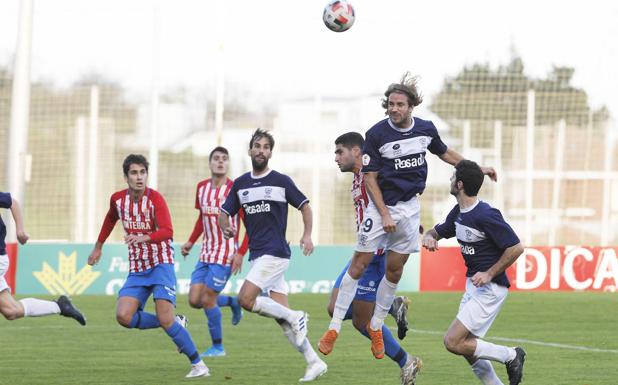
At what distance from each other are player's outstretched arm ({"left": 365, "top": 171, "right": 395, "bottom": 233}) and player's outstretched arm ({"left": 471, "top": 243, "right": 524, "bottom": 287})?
140cm

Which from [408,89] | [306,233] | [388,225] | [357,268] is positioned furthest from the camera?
[306,233]

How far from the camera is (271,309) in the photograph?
1117cm

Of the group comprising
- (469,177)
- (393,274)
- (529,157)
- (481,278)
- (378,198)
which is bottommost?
(393,274)

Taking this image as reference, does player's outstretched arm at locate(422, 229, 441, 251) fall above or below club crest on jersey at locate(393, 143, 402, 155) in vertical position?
below

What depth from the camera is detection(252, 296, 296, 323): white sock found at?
11.2 metres

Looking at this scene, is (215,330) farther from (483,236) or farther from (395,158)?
(483,236)

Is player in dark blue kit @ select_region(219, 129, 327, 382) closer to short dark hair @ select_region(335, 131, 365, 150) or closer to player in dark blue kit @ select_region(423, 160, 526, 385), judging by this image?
short dark hair @ select_region(335, 131, 365, 150)

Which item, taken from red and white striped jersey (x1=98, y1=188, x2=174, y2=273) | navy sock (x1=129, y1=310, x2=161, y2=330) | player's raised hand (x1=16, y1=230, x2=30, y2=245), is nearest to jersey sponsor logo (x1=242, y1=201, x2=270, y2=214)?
red and white striped jersey (x1=98, y1=188, x2=174, y2=273)

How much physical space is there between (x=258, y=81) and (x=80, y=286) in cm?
721

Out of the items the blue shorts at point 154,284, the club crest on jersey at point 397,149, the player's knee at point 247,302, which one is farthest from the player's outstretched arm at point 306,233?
the blue shorts at point 154,284

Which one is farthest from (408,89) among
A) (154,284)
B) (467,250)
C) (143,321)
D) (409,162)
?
(143,321)

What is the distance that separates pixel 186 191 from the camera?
2767 centimetres

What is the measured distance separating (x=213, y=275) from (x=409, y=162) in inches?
165

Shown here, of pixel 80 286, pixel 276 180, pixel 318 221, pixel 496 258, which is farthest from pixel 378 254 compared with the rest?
pixel 318 221
